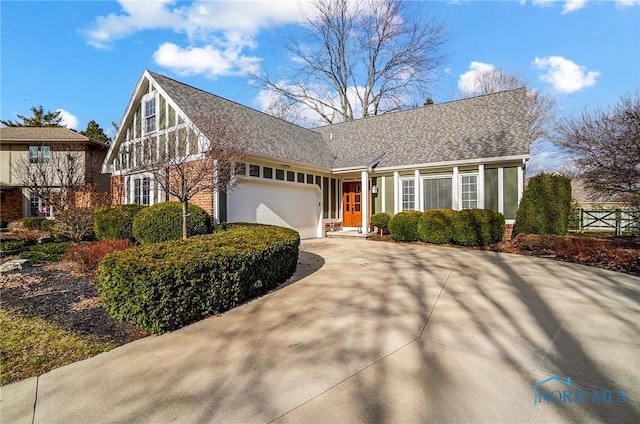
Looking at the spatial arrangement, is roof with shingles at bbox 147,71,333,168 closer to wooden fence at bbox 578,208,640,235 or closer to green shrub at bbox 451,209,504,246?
green shrub at bbox 451,209,504,246

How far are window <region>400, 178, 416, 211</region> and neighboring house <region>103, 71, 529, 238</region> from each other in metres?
0.04

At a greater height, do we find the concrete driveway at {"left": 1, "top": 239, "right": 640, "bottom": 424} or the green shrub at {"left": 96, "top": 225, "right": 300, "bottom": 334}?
the green shrub at {"left": 96, "top": 225, "right": 300, "bottom": 334}

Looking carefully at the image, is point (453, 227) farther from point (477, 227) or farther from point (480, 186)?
point (480, 186)

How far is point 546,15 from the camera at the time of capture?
9664 mm

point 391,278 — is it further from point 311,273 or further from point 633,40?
point 633,40

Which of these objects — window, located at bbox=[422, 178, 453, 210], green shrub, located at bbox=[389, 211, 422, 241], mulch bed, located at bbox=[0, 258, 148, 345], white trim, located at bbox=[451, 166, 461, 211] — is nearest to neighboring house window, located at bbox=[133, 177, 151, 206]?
mulch bed, located at bbox=[0, 258, 148, 345]

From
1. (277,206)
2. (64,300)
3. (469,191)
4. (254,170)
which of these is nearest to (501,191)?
(469,191)

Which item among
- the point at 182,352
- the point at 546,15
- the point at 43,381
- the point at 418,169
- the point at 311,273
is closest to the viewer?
the point at 43,381

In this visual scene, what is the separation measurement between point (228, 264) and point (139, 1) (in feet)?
28.6

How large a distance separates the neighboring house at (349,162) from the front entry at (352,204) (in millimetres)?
49

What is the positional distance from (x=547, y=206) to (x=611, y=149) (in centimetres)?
219

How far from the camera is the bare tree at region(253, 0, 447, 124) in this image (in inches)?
949

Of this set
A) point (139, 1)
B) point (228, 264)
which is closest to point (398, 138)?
point (139, 1)

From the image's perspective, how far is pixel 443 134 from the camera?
43.7 feet
